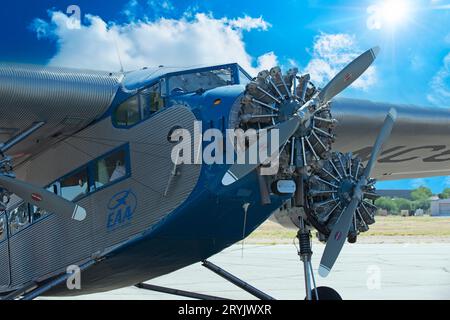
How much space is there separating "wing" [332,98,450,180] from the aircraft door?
6823mm

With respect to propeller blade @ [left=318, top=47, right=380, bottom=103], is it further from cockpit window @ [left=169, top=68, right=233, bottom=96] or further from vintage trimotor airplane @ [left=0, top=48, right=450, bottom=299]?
cockpit window @ [left=169, top=68, right=233, bottom=96]

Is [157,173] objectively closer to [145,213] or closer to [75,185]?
[145,213]

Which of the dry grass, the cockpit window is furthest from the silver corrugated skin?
the dry grass

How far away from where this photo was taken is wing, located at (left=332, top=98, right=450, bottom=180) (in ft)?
A: 42.4

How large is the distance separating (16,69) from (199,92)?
9.25ft

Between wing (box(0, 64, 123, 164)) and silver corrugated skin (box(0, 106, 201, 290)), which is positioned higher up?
wing (box(0, 64, 123, 164))

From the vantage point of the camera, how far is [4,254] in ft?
38.3

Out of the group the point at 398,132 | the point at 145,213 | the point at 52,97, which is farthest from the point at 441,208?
the point at 52,97

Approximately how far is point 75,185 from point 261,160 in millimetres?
3716

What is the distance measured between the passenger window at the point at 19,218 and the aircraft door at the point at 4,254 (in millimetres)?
125

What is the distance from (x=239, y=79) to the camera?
30.3 ft

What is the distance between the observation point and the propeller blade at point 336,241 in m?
9.06
